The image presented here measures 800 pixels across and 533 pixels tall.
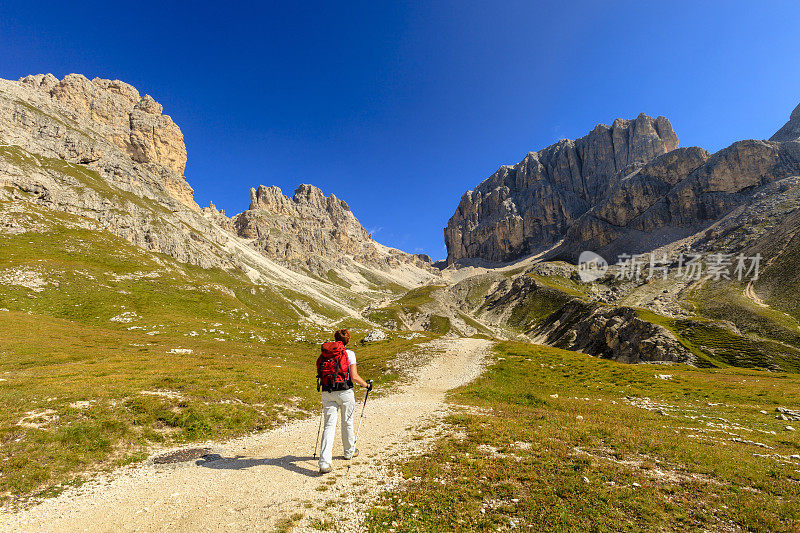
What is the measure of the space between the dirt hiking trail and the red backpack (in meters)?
2.91

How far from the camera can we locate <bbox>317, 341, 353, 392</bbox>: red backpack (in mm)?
11773

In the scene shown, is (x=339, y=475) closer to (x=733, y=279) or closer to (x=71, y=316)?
(x=71, y=316)

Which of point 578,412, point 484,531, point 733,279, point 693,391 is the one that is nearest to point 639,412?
point 578,412

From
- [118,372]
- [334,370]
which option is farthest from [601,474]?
[118,372]

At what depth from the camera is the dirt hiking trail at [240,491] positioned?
7621 millimetres

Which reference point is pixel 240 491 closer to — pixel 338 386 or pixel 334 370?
pixel 338 386

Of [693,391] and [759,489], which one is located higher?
[759,489]

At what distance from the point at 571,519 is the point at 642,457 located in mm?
6621

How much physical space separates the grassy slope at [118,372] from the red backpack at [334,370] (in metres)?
7.81

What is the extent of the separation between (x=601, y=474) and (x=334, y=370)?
32.5 feet

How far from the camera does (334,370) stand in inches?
464

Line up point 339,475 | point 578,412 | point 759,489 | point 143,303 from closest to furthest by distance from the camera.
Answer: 1. point 759,489
2. point 339,475
3. point 578,412
4. point 143,303

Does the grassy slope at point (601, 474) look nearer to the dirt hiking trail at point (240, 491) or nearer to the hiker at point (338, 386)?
the dirt hiking trail at point (240, 491)

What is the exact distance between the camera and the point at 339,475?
10508 millimetres
